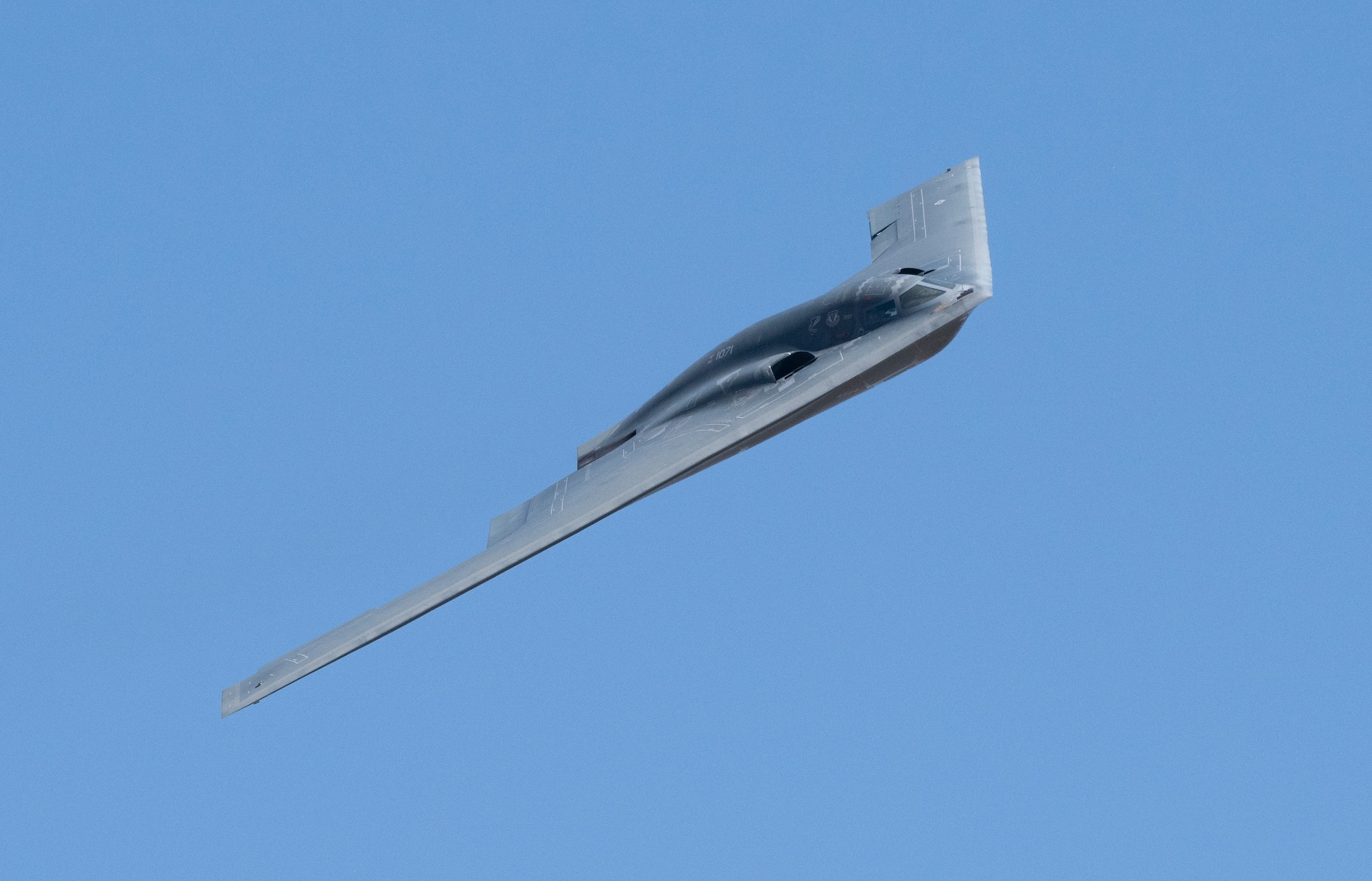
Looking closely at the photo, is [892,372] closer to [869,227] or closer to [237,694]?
[869,227]

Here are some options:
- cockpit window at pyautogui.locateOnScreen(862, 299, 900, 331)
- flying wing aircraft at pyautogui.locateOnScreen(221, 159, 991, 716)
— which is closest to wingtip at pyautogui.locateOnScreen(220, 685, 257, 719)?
flying wing aircraft at pyautogui.locateOnScreen(221, 159, 991, 716)

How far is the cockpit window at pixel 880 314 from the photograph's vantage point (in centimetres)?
3603

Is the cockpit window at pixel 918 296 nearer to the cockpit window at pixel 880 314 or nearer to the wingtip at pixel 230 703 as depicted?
the cockpit window at pixel 880 314

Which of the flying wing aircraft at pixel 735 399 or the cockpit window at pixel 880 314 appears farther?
the cockpit window at pixel 880 314

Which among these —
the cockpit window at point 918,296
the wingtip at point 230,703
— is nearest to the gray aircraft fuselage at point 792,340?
the cockpit window at point 918,296

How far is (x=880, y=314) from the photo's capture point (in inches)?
1422

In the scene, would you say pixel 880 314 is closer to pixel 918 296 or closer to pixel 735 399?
pixel 918 296

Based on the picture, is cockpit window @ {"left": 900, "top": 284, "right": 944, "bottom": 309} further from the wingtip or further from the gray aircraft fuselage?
the wingtip

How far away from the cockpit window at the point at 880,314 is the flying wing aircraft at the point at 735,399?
0.8 inches

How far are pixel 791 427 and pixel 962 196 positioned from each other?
8.93m

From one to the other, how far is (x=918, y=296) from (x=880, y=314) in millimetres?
872

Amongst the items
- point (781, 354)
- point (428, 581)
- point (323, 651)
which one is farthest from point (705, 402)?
point (323, 651)

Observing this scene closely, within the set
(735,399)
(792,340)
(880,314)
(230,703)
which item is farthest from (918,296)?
(230,703)

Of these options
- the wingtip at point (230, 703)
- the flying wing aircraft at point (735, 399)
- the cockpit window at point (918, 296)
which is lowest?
the wingtip at point (230, 703)
